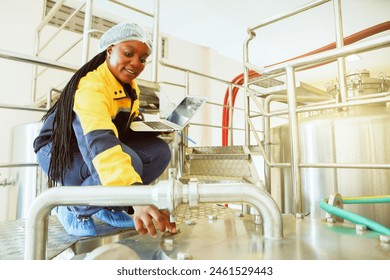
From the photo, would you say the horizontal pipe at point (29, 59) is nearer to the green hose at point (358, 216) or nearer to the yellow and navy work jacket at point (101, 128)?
the yellow and navy work jacket at point (101, 128)

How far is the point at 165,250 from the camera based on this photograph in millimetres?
453

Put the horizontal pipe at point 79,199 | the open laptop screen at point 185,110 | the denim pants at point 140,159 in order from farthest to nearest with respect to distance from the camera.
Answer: the open laptop screen at point 185,110 → the denim pants at point 140,159 → the horizontal pipe at point 79,199

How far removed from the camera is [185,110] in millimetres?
882

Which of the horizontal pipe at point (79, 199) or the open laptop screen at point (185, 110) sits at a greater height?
the open laptop screen at point (185, 110)

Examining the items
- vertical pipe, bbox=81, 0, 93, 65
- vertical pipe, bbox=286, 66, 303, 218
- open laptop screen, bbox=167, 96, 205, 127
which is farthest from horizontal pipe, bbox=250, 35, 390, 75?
vertical pipe, bbox=81, 0, 93, 65

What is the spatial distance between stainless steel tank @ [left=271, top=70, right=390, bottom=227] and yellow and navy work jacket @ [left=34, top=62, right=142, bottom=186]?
67 cm

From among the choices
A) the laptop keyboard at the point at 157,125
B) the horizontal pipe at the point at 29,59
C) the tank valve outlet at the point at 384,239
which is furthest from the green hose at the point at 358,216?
the horizontal pipe at the point at 29,59

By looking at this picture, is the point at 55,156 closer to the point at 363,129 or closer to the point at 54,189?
the point at 54,189

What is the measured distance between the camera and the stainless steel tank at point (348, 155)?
0.77 metres

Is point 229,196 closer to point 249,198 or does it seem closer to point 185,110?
point 249,198

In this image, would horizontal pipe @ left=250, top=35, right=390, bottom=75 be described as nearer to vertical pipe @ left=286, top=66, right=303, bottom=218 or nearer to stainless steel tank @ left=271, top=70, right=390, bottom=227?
vertical pipe @ left=286, top=66, right=303, bottom=218

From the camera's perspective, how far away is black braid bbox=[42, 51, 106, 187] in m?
0.62

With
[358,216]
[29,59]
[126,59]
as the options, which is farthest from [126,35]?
[358,216]

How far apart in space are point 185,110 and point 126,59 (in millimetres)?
262
